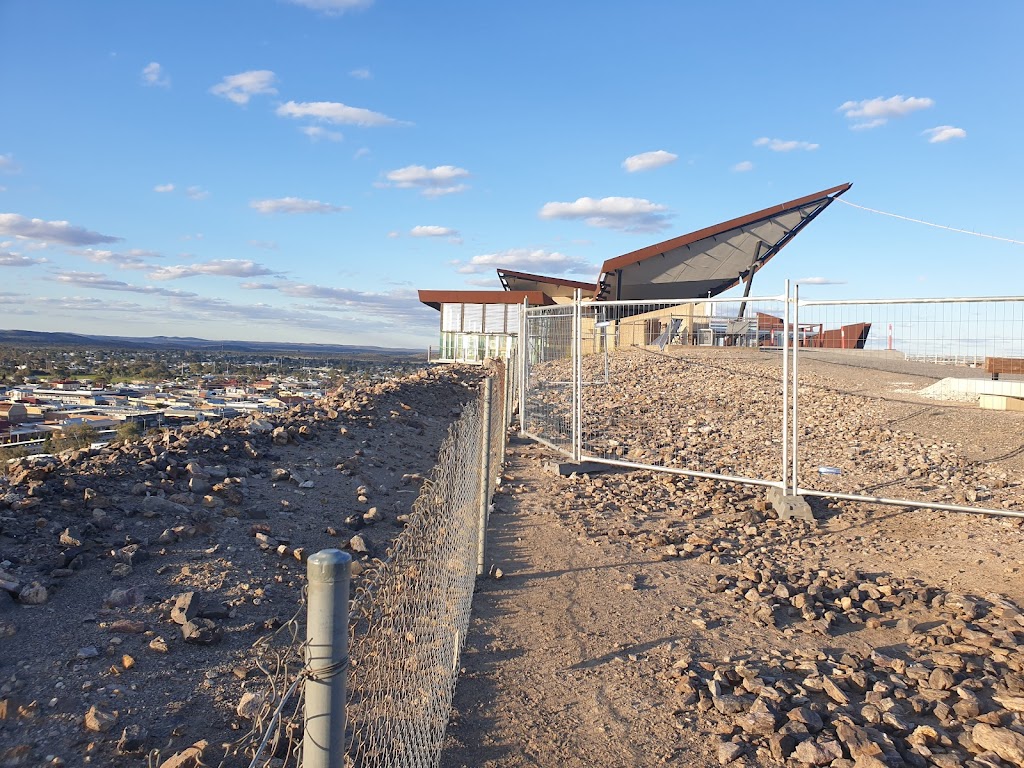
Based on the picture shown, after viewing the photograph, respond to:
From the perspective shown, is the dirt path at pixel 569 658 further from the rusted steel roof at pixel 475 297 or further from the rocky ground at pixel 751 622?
the rusted steel roof at pixel 475 297

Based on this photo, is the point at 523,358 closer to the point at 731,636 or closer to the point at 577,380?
the point at 577,380

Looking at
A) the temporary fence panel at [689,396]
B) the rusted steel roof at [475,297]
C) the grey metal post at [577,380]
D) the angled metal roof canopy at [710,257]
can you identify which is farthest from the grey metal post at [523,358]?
the rusted steel roof at [475,297]

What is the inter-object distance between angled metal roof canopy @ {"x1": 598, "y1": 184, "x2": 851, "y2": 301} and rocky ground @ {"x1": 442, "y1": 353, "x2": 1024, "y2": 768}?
18986 mm

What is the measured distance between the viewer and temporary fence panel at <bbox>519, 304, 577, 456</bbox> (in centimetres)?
1112

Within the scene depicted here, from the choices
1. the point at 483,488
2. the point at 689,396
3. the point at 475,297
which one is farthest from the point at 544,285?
the point at 483,488

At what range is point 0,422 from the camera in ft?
62.2

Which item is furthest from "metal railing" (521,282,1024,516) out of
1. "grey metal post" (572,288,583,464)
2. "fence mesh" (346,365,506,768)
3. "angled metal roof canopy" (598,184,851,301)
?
"angled metal roof canopy" (598,184,851,301)

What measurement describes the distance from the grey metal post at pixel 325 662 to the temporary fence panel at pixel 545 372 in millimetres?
9170

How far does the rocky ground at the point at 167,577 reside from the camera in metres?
3.14

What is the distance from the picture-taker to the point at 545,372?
11984mm

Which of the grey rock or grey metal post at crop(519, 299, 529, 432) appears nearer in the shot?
the grey rock

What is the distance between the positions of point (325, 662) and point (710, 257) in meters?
29.9

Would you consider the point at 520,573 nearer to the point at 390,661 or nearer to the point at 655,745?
the point at 655,745

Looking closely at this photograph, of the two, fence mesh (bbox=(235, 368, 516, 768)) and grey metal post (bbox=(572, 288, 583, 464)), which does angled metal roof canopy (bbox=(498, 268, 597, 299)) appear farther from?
fence mesh (bbox=(235, 368, 516, 768))
